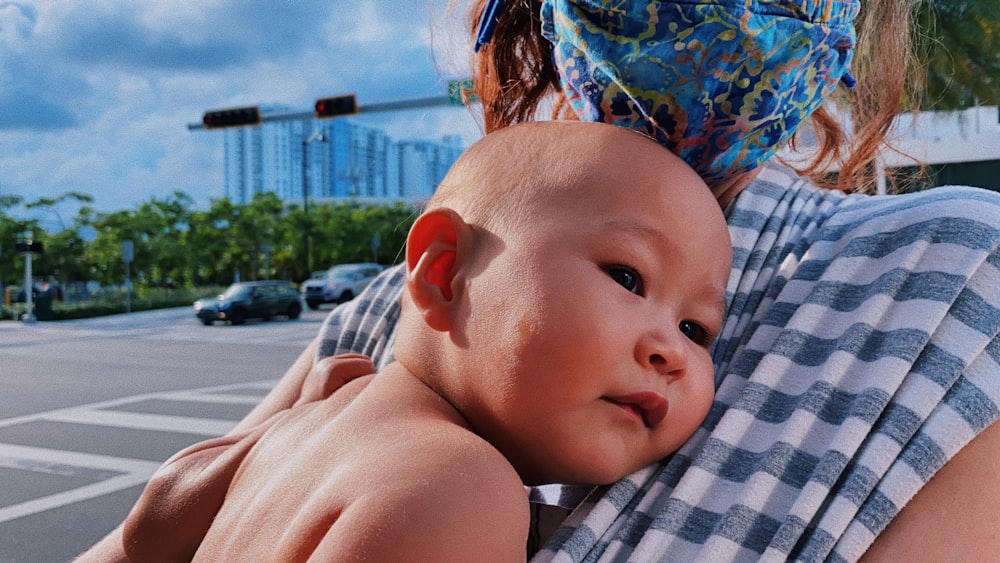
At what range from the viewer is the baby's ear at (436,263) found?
3.85 ft

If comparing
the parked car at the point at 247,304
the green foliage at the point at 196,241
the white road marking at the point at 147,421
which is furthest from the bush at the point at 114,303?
the white road marking at the point at 147,421

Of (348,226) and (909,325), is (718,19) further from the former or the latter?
(348,226)

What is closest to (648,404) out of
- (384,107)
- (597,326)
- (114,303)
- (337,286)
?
(597,326)

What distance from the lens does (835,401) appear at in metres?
1.12

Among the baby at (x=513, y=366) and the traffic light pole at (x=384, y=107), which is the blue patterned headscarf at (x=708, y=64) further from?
the traffic light pole at (x=384, y=107)

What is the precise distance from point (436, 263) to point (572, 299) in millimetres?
216

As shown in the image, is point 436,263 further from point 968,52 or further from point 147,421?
point 968,52

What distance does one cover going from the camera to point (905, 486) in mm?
1022

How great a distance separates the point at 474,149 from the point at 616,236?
11.1 inches

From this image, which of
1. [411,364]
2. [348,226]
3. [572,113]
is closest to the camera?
[411,364]

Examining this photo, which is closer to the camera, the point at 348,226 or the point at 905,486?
the point at 905,486

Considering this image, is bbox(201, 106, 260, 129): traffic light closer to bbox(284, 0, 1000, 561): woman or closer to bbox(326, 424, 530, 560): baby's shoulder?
bbox(284, 0, 1000, 561): woman

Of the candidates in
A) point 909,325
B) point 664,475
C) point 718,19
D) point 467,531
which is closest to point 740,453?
point 664,475

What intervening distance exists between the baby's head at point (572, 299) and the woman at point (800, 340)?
2.4 inches
